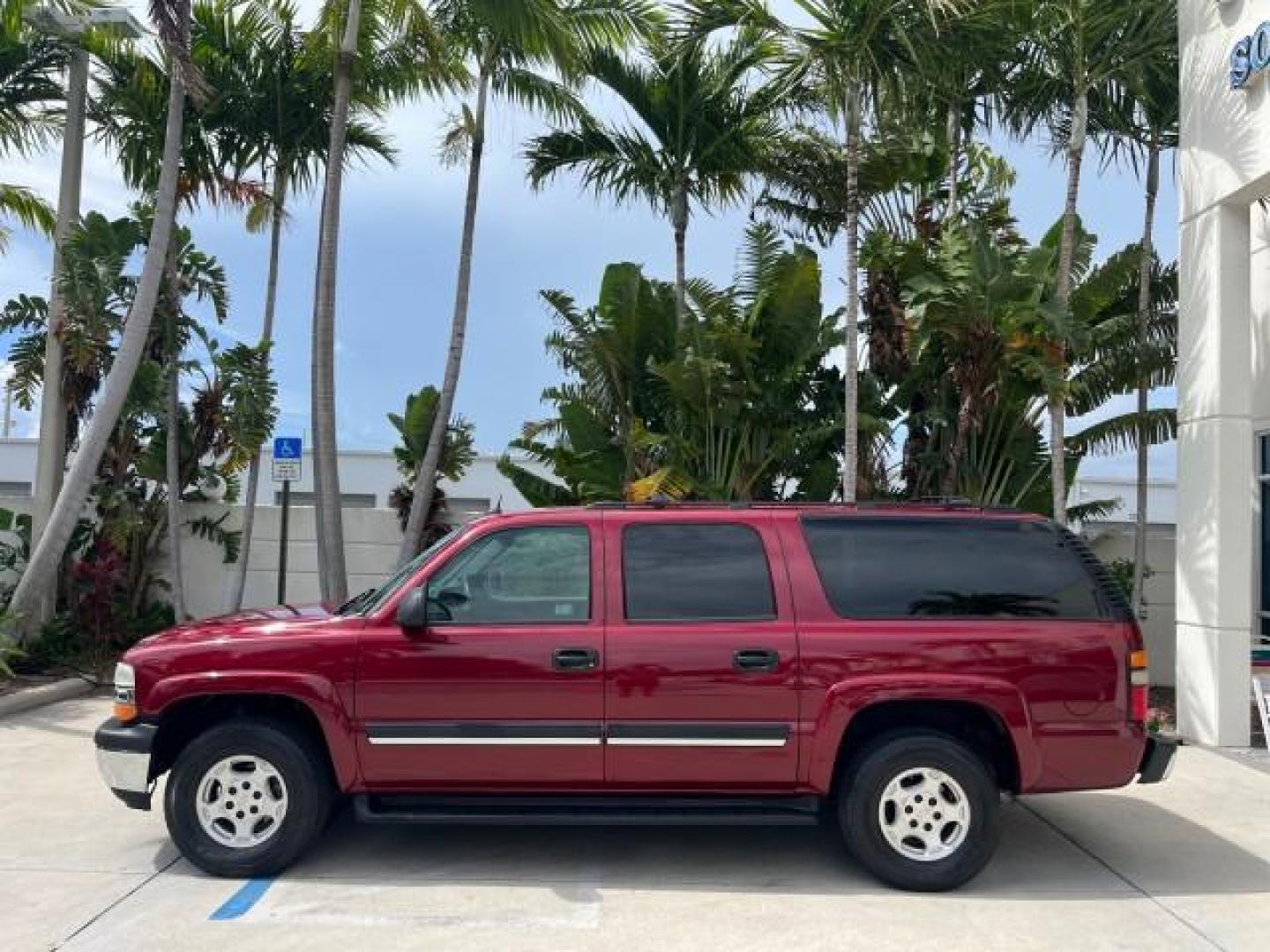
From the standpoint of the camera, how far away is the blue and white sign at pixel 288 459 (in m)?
11.1

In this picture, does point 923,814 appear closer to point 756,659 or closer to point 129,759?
point 756,659

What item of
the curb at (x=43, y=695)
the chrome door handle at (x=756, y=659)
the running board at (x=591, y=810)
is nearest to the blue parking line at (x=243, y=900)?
the running board at (x=591, y=810)

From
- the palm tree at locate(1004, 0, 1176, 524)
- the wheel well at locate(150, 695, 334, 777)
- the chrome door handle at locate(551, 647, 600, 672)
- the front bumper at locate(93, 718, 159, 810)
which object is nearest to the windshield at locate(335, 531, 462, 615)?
the wheel well at locate(150, 695, 334, 777)

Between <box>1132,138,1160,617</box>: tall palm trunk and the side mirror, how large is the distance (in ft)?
27.1

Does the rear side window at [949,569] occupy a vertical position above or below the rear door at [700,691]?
above

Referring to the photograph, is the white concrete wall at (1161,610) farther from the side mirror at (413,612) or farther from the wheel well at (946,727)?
the side mirror at (413,612)

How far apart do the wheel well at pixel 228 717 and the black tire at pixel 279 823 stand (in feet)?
0.39

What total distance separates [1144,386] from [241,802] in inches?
388

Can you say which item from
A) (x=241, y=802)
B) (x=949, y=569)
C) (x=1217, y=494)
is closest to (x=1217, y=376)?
(x=1217, y=494)

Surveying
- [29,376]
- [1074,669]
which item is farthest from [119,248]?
[1074,669]

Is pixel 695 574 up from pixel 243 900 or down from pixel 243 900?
up

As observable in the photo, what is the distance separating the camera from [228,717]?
5.45 m

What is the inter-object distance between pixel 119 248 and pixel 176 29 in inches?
101

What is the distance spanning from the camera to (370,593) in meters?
5.86
